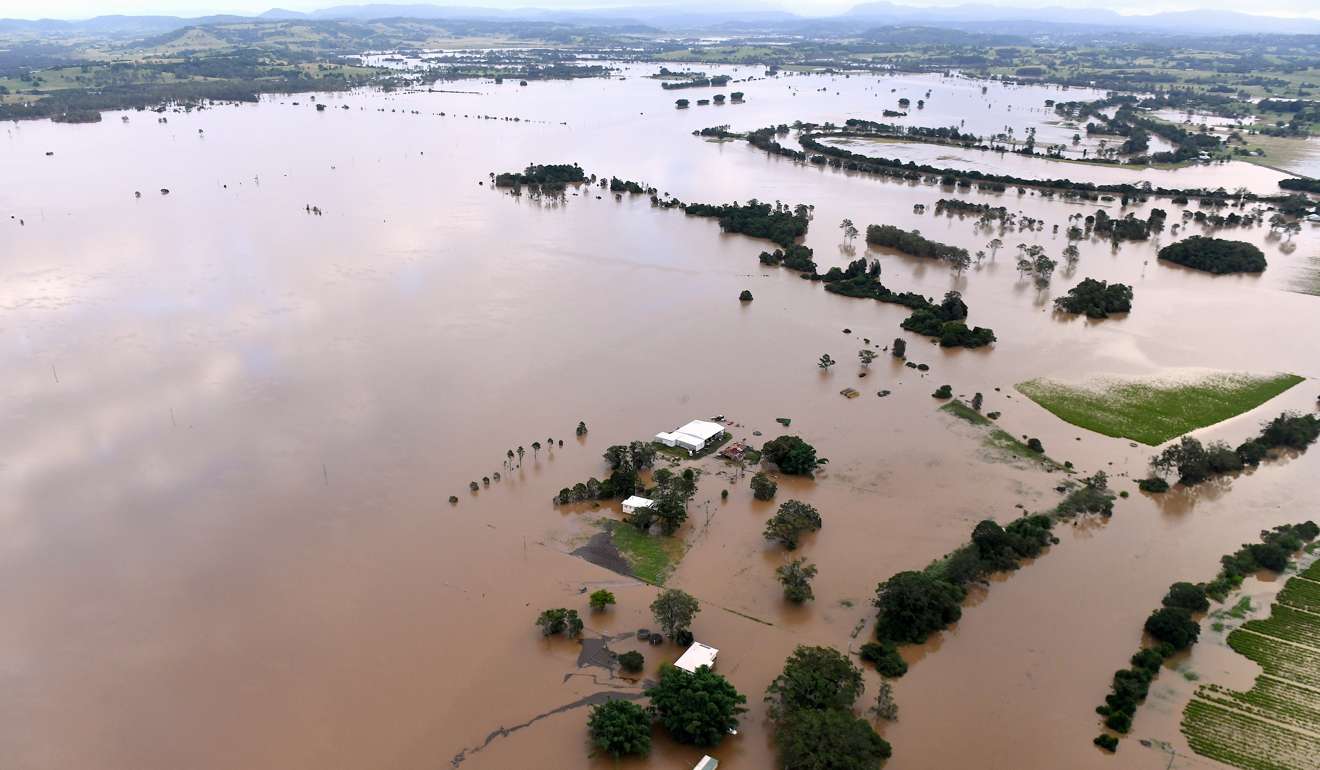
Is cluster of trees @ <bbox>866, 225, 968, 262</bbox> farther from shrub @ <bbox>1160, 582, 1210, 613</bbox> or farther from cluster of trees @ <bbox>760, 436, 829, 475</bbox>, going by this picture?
shrub @ <bbox>1160, 582, 1210, 613</bbox>

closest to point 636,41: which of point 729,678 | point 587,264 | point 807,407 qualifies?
point 587,264

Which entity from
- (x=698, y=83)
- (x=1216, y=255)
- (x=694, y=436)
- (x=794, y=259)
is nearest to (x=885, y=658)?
(x=694, y=436)

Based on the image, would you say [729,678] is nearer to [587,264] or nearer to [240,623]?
[240,623]

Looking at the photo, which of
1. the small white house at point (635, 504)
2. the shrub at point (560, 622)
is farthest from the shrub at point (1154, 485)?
the shrub at point (560, 622)

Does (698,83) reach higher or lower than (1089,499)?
higher

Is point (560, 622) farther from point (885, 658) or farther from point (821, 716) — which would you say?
point (885, 658)

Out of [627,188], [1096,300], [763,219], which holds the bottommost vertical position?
[1096,300]
